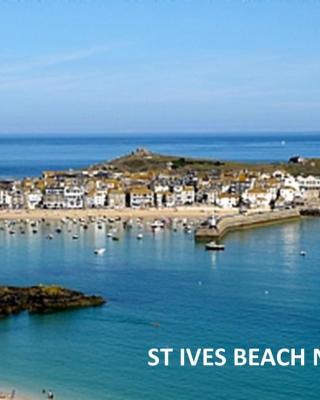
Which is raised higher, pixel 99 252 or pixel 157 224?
pixel 157 224

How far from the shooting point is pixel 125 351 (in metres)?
14.9

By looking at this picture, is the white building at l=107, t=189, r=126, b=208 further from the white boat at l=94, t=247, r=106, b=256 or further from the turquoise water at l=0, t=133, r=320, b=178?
the turquoise water at l=0, t=133, r=320, b=178

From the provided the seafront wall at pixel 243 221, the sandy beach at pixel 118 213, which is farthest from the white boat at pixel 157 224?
the sandy beach at pixel 118 213

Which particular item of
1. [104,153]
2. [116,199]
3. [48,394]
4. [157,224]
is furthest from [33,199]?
[104,153]

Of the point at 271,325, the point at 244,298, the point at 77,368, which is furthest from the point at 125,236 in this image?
the point at 77,368

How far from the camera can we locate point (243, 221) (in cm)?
3284

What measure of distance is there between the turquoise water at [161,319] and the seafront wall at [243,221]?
119 centimetres

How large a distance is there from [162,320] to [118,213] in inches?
768

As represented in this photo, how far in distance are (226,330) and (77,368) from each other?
322cm

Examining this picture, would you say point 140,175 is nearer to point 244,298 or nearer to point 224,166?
point 224,166

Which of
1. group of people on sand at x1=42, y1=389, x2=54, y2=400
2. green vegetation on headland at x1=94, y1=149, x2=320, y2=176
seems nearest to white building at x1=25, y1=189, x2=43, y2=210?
green vegetation on headland at x1=94, y1=149, x2=320, y2=176

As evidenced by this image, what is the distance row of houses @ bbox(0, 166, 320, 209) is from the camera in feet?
126

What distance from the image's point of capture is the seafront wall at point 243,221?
29172 mm

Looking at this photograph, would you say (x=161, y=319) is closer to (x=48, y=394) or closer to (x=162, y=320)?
(x=162, y=320)
